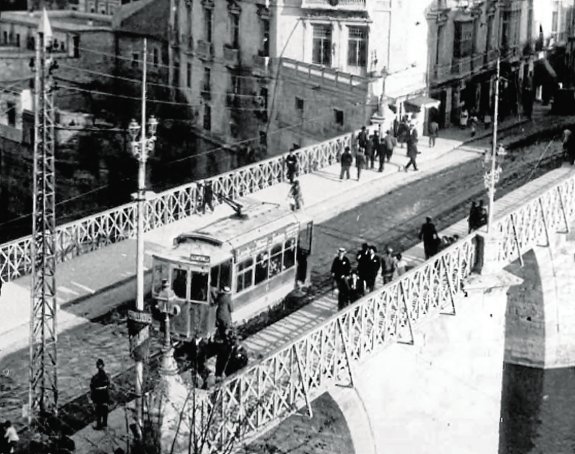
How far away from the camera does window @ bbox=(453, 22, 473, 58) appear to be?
60125 millimetres

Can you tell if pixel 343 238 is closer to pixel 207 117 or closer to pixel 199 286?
pixel 199 286

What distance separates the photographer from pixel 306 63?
184 ft

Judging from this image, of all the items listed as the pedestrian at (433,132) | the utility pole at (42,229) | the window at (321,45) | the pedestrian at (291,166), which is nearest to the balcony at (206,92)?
the window at (321,45)

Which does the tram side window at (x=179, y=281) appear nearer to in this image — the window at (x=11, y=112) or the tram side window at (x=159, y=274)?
the tram side window at (x=159, y=274)

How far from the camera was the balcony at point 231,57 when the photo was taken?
200 ft

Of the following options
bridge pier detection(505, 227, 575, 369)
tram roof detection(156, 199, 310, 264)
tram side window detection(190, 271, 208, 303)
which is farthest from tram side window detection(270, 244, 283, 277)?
bridge pier detection(505, 227, 575, 369)

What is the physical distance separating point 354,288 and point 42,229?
795 centimetres

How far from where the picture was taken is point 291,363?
23344mm

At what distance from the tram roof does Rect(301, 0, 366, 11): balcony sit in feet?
87.1

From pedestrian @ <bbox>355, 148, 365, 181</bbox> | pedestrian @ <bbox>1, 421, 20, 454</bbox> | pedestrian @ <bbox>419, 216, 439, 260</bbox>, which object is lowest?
pedestrian @ <bbox>1, 421, 20, 454</bbox>

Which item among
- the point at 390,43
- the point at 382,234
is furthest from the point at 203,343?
the point at 390,43

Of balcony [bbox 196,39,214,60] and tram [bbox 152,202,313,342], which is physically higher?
balcony [bbox 196,39,214,60]

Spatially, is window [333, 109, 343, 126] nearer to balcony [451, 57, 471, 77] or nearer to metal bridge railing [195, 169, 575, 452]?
balcony [451, 57, 471, 77]

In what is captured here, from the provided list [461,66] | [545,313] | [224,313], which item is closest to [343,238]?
[545,313]
